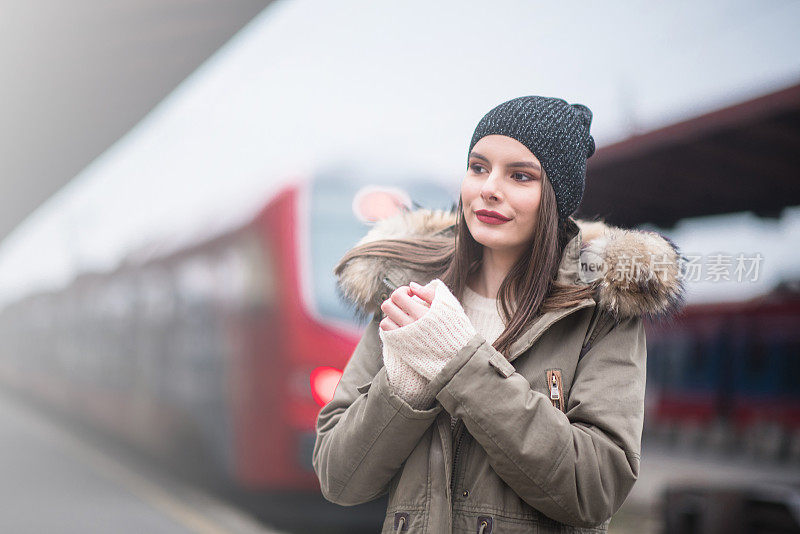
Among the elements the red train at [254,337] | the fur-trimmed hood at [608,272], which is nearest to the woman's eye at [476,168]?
the fur-trimmed hood at [608,272]

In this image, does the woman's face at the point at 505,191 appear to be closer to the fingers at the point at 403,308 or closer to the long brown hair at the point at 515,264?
the long brown hair at the point at 515,264

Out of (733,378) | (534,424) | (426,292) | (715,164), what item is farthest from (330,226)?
(733,378)

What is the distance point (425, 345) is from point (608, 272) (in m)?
0.30

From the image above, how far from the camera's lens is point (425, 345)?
3.68 ft

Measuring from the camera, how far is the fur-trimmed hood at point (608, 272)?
1.15m

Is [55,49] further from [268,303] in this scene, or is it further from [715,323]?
[715,323]

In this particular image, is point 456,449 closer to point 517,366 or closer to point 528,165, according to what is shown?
point 517,366

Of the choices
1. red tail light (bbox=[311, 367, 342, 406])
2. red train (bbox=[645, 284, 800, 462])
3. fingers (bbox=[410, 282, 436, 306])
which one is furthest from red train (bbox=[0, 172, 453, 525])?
red train (bbox=[645, 284, 800, 462])

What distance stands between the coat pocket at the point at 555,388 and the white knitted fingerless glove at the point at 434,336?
141 millimetres

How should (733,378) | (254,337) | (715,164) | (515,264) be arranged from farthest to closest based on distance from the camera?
(733,378), (254,337), (715,164), (515,264)

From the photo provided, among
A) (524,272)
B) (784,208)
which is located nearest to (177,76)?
(784,208)

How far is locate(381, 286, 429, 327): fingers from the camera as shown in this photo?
1.13m

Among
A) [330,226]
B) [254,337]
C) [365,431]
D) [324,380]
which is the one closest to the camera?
[365,431]

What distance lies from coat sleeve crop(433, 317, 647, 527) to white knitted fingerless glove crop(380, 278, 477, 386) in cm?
2
